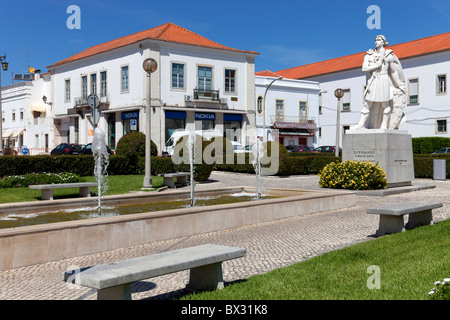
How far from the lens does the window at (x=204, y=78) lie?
3956cm

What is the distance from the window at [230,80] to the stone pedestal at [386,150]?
24.4m

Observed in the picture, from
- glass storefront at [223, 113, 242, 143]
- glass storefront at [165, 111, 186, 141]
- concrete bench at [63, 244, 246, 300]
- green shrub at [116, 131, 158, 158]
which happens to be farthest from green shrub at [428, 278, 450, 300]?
glass storefront at [223, 113, 242, 143]

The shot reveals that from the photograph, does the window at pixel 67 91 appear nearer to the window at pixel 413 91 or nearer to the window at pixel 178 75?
the window at pixel 178 75

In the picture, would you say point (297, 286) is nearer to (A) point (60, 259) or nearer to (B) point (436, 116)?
(A) point (60, 259)

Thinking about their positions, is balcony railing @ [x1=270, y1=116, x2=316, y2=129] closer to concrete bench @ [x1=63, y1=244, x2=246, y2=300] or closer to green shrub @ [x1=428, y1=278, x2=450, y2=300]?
concrete bench @ [x1=63, y1=244, x2=246, y2=300]

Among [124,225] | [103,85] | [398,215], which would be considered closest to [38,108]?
[103,85]

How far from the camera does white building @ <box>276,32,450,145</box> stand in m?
43.1

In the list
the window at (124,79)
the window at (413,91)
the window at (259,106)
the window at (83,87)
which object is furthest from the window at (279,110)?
the window at (83,87)

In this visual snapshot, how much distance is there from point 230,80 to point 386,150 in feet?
84.9

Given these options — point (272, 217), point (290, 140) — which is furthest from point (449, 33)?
point (272, 217)

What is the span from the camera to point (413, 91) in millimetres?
45438

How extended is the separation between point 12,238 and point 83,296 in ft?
5.79

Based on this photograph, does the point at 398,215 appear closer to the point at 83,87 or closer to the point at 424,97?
the point at 83,87

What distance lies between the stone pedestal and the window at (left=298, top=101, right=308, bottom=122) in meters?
33.5
